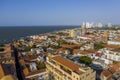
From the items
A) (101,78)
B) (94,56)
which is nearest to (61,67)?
(101,78)

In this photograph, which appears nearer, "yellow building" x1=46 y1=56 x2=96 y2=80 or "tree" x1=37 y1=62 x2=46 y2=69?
"yellow building" x1=46 y1=56 x2=96 y2=80

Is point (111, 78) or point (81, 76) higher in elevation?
point (81, 76)

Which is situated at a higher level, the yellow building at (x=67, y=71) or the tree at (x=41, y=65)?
the yellow building at (x=67, y=71)

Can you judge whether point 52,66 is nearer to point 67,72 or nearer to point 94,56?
point 67,72

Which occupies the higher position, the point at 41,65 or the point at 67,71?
the point at 67,71

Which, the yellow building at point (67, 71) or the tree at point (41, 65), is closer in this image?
the yellow building at point (67, 71)

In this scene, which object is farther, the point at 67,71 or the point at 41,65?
the point at 41,65

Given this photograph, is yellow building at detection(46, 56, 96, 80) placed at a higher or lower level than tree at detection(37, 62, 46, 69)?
higher

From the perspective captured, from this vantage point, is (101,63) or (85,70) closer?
(85,70)
